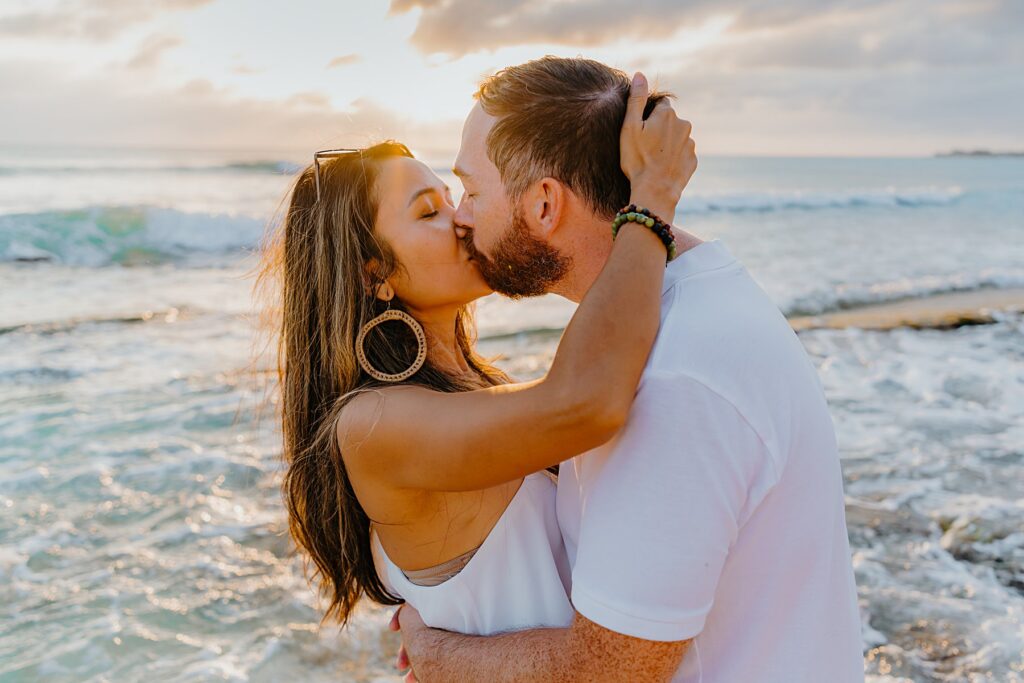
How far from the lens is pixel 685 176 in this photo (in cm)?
232

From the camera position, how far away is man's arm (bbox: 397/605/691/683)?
182 centimetres

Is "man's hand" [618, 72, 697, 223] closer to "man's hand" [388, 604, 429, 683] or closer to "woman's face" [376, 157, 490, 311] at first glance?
"woman's face" [376, 157, 490, 311]

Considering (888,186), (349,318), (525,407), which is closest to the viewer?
(525,407)

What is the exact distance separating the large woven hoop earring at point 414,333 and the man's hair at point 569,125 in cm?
70

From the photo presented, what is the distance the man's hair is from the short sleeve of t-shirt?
749 millimetres

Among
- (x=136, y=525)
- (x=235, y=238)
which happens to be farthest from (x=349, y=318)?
(x=235, y=238)

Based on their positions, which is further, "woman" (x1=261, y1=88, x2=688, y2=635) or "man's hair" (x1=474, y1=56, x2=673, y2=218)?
"man's hair" (x1=474, y1=56, x2=673, y2=218)

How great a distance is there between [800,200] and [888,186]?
16143 mm

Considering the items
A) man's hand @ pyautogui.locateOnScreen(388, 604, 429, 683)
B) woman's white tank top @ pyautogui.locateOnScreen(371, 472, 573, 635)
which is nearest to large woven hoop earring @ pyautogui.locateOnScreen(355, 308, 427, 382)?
woman's white tank top @ pyautogui.locateOnScreen(371, 472, 573, 635)

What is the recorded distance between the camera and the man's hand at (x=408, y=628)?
8.84ft

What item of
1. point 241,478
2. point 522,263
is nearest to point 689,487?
point 522,263

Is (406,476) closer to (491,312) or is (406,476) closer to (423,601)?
(423,601)

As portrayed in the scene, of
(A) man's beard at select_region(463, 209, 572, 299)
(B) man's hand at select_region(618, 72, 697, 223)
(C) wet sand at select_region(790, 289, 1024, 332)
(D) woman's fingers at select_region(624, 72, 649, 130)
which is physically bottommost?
(C) wet sand at select_region(790, 289, 1024, 332)

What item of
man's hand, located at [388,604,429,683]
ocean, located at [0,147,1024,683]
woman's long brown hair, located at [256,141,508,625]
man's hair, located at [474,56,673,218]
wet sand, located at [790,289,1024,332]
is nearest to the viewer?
man's hair, located at [474,56,673,218]
